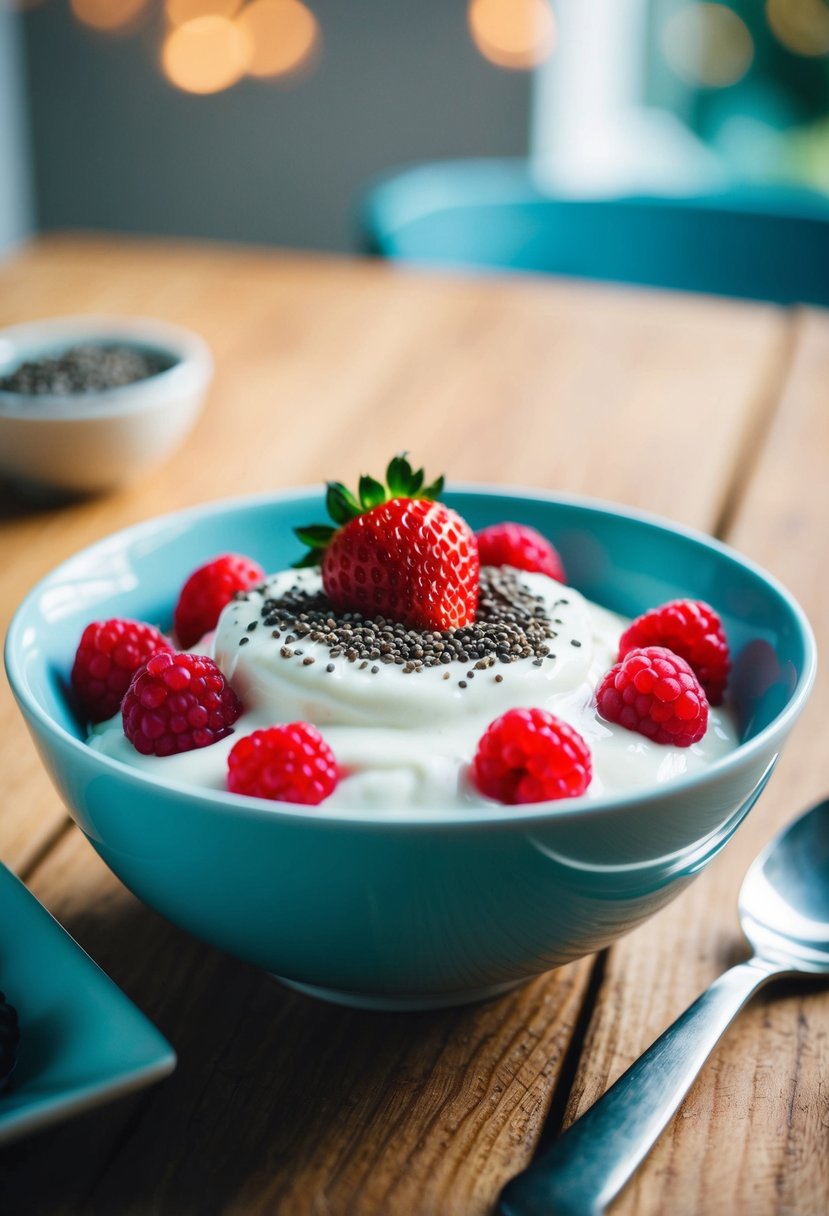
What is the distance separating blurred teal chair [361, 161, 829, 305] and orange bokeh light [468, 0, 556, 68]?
47.7 inches

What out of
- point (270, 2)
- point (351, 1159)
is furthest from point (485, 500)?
point (270, 2)

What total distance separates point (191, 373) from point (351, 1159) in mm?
894

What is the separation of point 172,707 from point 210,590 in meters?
0.16

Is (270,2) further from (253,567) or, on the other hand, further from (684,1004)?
(684,1004)

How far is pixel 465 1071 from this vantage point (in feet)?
2.04

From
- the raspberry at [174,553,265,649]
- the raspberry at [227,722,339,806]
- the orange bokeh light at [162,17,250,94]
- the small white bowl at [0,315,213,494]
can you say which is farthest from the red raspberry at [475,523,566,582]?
the orange bokeh light at [162,17,250,94]

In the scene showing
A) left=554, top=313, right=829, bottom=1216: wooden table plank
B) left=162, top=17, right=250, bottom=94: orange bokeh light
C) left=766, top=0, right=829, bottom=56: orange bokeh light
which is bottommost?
left=554, top=313, right=829, bottom=1216: wooden table plank

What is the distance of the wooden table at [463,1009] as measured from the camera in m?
0.56

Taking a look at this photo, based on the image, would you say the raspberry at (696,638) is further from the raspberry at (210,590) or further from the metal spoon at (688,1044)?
the raspberry at (210,590)

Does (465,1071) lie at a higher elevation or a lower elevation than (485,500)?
lower

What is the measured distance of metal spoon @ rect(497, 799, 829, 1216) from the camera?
1.71 ft

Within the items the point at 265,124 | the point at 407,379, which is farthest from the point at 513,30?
the point at 407,379

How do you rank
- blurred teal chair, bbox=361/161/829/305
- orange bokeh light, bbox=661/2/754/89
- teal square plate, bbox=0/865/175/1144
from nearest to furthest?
teal square plate, bbox=0/865/175/1144 < blurred teal chair, bbox=361/161/829/305 < orange bokeh light, bbox=661/2/754/89

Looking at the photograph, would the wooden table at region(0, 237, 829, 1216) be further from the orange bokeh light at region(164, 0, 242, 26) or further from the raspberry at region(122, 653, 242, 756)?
the orange bokeh light at region(164, 0, 242, 26)
